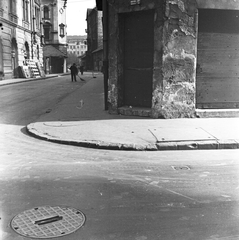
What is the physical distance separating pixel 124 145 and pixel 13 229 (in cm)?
349


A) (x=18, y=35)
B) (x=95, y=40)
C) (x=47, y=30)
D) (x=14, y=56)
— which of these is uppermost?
(x=47, y=30)

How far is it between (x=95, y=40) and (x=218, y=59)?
81.1m

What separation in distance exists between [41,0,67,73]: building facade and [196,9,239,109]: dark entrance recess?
2152 inches

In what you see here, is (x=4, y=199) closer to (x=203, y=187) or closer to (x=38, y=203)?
(x=38, y=203)

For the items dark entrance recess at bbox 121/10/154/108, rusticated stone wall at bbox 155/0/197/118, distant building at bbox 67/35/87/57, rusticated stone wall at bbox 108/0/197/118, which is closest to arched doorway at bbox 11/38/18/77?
dark entrance recess at bbox 121/10/154/108

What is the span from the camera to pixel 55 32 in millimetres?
68188

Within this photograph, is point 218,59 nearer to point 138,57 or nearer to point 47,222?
point 138,57

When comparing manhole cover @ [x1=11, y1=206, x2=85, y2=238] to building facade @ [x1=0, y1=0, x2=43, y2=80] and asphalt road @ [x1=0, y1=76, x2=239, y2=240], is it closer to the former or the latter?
asphalt road @ [x1=0, y1=76, x2=239, y2=240]

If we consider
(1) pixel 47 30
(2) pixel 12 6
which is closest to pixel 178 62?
(2) pixel 12 6

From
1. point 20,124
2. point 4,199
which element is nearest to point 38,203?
point 4,199

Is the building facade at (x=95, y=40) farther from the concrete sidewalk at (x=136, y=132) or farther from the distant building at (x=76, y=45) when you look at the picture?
the distant building at (x=76, y=45)

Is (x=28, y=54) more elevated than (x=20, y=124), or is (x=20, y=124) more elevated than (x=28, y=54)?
(x=28, y=54)

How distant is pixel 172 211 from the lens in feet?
12.1

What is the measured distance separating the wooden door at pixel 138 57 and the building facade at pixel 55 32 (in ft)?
176
